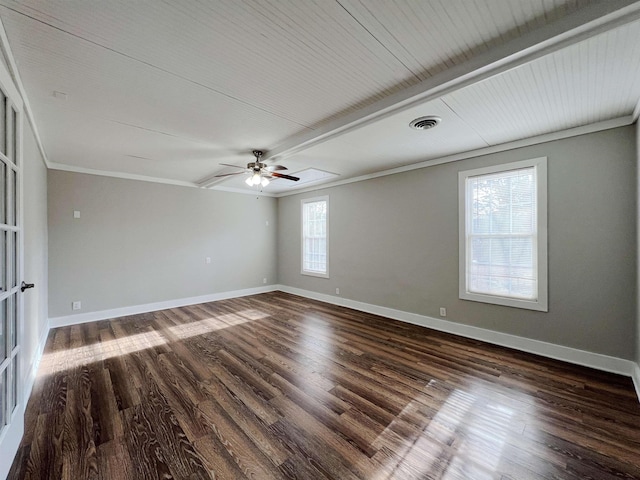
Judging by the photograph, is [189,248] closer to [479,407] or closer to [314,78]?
[314,78]

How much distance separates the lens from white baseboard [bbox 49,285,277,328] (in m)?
4.18

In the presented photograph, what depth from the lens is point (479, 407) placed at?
7.08 feet

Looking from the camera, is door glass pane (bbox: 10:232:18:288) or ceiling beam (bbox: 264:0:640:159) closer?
ceiling beam (bbox: 264:0:640:159)

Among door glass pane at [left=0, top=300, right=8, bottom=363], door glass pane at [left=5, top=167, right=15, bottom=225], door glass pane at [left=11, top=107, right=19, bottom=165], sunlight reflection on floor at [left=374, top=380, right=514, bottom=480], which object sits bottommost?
sunlight reflection on floor at [left=374, top=380, right=514, bottom=480]

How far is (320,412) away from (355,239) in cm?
347

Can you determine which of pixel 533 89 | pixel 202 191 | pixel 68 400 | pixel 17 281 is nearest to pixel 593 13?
pixel 533 89

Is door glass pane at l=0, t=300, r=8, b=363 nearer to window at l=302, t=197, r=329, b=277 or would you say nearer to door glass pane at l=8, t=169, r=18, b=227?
door glass pane at l=8, t=169, r=18, b=227

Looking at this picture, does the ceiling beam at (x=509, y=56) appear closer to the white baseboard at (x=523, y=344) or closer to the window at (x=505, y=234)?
the window at (x=505, y=234)

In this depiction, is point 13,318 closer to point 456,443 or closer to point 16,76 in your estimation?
point 16,76

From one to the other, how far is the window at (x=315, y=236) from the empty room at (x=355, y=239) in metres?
0.95

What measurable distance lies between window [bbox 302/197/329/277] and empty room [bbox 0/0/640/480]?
0.95 metres

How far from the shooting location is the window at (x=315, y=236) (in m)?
5.86

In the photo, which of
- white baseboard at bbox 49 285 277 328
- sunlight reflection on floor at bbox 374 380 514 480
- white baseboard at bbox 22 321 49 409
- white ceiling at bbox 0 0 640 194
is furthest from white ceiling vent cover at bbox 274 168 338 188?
white baseboard at bbox 22 321 49 409

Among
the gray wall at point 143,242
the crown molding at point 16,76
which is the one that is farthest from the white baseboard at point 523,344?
the crown molding at point 16,76
